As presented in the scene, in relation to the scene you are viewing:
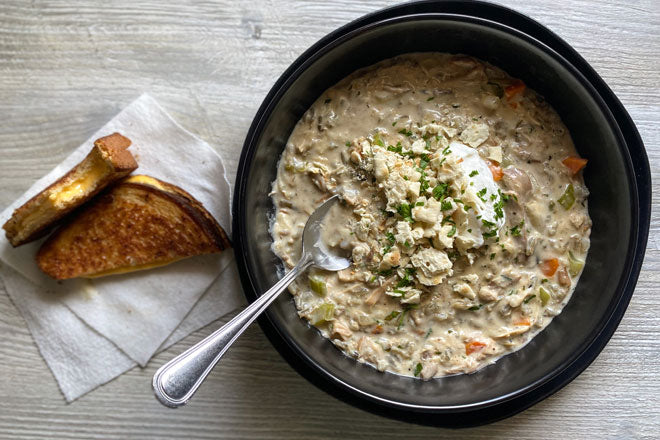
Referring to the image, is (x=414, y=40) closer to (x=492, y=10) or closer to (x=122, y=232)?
(x=492, y=10)

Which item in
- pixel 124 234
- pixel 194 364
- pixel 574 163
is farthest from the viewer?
pixel 124 234

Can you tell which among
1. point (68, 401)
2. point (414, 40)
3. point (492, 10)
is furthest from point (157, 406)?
point (492, 10)

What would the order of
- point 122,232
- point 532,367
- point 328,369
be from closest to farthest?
point 328,369 < point 532,367 < point 122,232

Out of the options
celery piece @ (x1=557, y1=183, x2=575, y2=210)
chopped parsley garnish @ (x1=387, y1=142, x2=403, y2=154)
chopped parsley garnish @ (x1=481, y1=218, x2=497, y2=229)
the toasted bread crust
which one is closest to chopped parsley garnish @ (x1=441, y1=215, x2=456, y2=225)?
chopped parsley garnish @ (x1=481, y1=218, x2=497, y2=229)

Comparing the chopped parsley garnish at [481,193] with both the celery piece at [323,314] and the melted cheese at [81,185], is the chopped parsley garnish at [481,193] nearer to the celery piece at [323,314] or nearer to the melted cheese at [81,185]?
the celery piece at [323,314]

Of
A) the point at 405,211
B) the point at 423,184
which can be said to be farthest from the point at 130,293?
the point at 423,184

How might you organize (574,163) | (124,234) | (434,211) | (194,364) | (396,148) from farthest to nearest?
(124,234) < (574,163) < (396,148) < (434,211) < (194,364)

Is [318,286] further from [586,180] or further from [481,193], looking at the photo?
[586,180]
